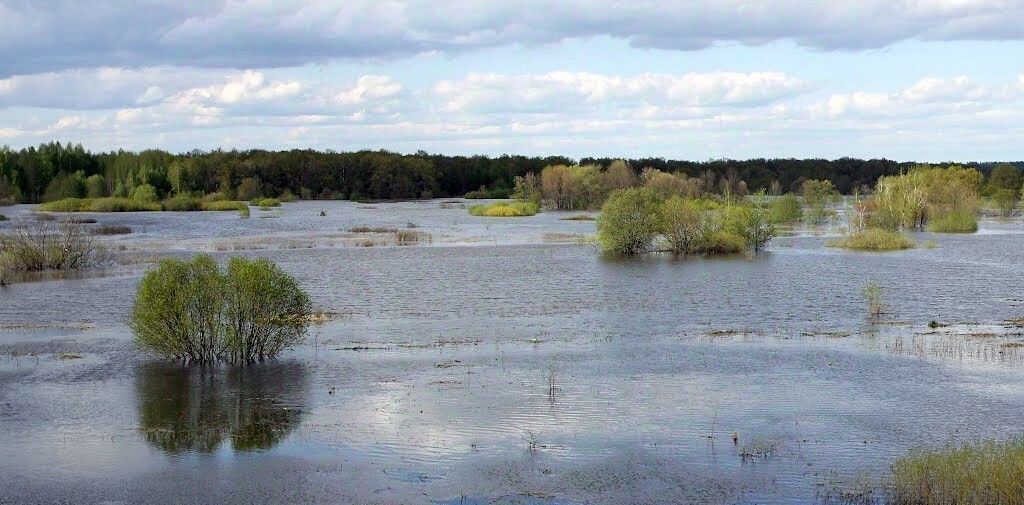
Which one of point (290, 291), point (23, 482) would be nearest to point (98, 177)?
point (290, 291)

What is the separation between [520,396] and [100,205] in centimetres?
9845

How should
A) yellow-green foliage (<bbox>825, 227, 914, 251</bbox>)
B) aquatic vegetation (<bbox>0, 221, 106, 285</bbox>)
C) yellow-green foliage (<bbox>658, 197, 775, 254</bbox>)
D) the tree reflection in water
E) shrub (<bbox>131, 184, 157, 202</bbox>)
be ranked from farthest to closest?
shrub (<bbox>131, 184, 157, 202</bbox>), yellow-green foliage (<bbox>825, 227, 914, 251</bbox>), yellow-green foliage (<bbox>658, 197, 775, 254</bbox>), aquatic vegetation (<bbox>0, 221, 106, 285</bbox>), the tree reflection in water

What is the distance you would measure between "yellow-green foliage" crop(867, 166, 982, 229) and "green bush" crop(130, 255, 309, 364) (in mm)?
56536

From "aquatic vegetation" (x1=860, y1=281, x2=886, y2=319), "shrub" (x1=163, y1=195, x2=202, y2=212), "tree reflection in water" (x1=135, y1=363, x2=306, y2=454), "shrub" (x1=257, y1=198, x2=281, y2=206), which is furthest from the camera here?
"shrub" (x1=257, y1=198, x2=281, y2=206)

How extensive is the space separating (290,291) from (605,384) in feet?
24.4

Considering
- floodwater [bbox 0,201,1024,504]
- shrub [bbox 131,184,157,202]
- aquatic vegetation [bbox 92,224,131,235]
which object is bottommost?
floodwater [bbox 0,201,1024,504]

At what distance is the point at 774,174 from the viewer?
169250mm

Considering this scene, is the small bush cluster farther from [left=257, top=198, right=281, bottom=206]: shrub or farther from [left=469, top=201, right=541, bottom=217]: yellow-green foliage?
[left=257, top=198, right=281, bottom=206]: shrub

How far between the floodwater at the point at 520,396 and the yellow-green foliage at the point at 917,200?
36.8 m

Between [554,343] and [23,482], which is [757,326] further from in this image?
[23,482]

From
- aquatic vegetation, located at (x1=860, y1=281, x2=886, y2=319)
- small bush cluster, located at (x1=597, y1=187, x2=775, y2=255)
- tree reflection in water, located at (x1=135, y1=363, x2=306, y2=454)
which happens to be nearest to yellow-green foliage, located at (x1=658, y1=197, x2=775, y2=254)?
small bush cluster, located at (x1=597, y1=187, x2=775, y2=255)

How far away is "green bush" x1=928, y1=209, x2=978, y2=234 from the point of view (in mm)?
73000

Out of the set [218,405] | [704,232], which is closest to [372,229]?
[704,232]

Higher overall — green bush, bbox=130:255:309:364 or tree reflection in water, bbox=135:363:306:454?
green bush, bbox=130:255:309:364
